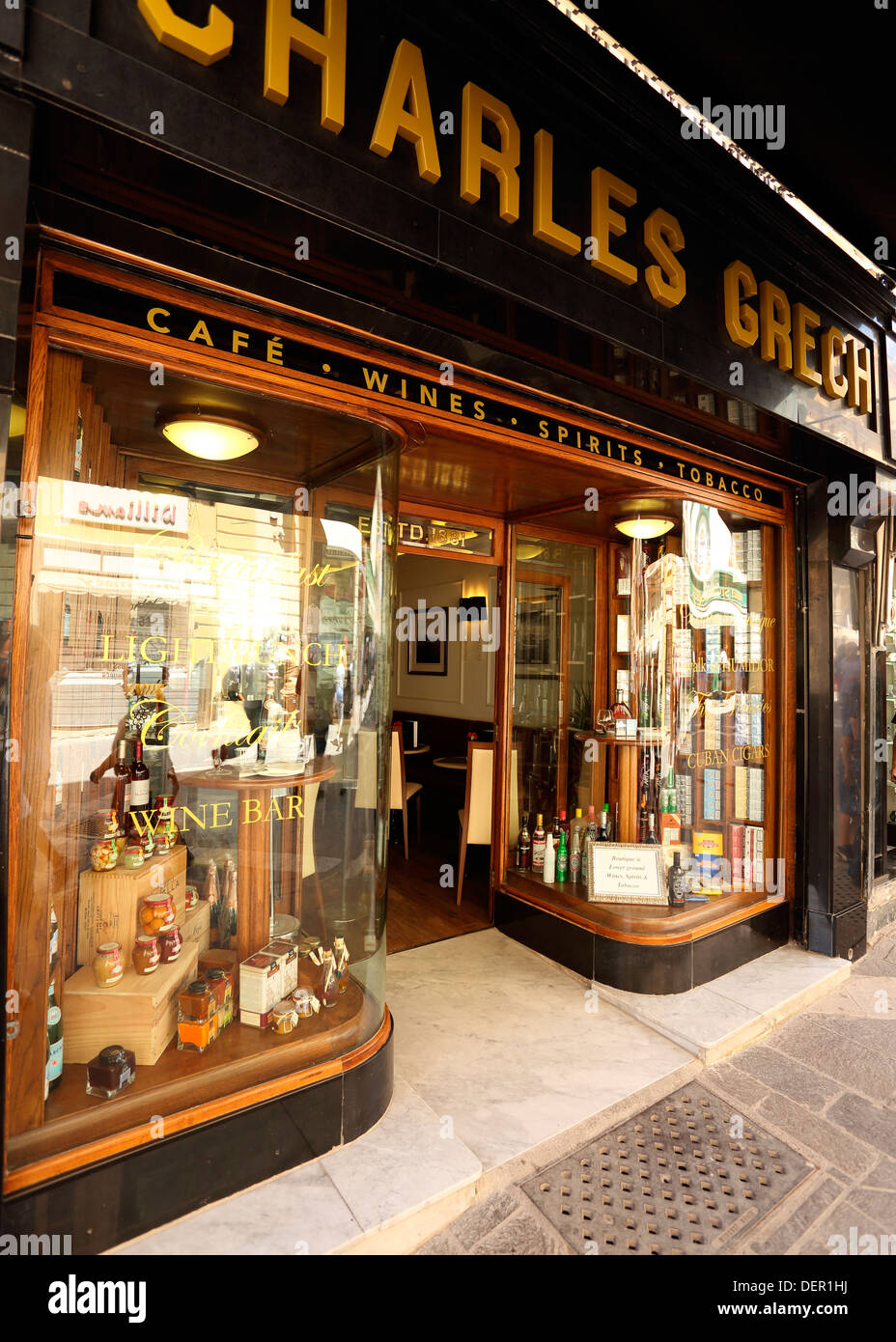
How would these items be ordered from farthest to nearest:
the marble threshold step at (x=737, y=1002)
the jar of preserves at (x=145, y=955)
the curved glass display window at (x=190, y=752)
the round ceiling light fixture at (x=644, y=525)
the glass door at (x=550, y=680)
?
the glass door at (x=550, y=680) < the round ceiling light fixture at (x=644, y=525) < the marble threshold step at (x=737, y=1002) < the jar of preserves at (x=145, y=955) < the curved glass display window at (x=190, y=752)

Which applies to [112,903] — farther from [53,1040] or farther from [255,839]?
[255,839]

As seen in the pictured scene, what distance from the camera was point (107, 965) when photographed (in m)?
1.84

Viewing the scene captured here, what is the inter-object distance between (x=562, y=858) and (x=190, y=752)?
2.44 m

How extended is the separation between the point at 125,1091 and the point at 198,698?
1112 millimetres

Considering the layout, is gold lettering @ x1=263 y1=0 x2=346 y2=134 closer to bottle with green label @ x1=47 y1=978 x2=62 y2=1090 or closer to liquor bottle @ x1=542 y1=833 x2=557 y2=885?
bottle with green label @ x1=47 y1=978 x2=62 y2=1090

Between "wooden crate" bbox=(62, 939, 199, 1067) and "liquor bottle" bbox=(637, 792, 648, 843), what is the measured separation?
8.97 ft

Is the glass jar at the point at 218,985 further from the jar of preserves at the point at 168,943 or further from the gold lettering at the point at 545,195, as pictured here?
the gold lettering at the point at 545,195

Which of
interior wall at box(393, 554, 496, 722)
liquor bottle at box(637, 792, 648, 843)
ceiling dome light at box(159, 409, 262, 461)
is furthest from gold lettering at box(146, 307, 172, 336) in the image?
interior wall at box(393, 554, 496, 722)

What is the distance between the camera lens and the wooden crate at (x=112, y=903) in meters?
1.86

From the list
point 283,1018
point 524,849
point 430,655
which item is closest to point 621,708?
point 524,849

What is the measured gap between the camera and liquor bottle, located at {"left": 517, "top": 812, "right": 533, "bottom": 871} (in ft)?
13.0

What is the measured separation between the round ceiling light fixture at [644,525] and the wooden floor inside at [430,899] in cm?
260

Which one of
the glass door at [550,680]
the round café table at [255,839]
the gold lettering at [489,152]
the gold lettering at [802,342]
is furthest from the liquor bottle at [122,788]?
the gold lettering at [802,342]
